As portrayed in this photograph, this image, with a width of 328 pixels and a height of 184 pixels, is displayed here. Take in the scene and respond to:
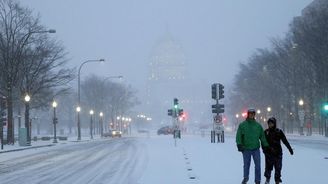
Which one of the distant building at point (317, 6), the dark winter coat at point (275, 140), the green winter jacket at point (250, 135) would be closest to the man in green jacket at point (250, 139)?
the green winter jacket at point (250, 135)

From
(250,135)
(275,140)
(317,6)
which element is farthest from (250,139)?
(317,6)

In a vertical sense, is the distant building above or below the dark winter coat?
above

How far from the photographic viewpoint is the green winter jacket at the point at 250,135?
53.6 feet

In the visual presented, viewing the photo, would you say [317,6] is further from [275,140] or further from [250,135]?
[250,135]

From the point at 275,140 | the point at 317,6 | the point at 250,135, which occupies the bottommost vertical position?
the point at 275,140

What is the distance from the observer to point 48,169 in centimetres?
2511

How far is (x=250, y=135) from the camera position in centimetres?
1636

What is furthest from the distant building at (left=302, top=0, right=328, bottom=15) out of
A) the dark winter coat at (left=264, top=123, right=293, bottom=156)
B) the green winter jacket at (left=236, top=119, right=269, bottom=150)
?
the green winter jacket at (left=236, top=119, right=269, bottom=150)

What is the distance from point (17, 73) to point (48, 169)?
112ft

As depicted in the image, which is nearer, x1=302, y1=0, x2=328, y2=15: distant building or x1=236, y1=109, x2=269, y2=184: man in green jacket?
x1=236, y1=109, x2=269, y2=184: man in green jacket

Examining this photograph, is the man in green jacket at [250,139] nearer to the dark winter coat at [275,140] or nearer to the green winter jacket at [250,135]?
the green winter jacket at [250,135]

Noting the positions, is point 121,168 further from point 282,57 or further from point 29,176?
point 282,57

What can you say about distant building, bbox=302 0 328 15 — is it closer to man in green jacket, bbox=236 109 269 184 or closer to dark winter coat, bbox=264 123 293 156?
dark winter coat, bbox=264 123 293 156

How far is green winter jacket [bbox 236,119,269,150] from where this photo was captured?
16.3 m
